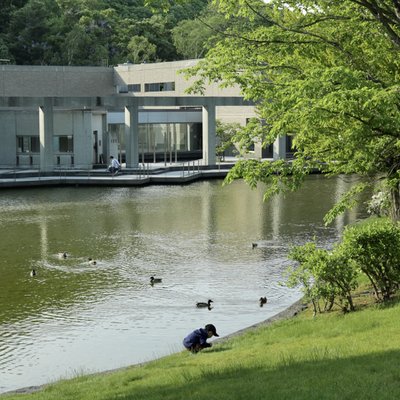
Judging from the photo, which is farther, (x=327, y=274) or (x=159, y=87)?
(x=159, y=87)

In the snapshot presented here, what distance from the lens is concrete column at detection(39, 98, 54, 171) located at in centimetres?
5294

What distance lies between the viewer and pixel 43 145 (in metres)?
52.8

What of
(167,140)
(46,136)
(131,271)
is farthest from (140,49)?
(131,271)

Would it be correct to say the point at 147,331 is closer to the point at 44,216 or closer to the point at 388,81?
the point at 388,81

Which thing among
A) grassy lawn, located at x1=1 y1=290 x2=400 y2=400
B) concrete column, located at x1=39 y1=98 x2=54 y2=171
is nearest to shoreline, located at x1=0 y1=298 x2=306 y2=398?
grassy lawn, located at x1=1 y1=290 x2=400 y2=400

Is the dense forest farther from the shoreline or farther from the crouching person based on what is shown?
the crouching person

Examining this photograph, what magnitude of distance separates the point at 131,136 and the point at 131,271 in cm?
3242

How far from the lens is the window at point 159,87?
7994 cm

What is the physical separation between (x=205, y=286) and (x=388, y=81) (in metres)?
7.51

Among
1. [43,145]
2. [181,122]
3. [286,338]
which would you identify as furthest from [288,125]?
[181,122]

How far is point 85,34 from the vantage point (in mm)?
96500

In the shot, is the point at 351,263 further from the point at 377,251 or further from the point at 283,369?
the point at 283,369

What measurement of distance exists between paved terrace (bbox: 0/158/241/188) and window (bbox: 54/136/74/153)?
9.22ft

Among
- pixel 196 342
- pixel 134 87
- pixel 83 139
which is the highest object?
pixel 134 87
